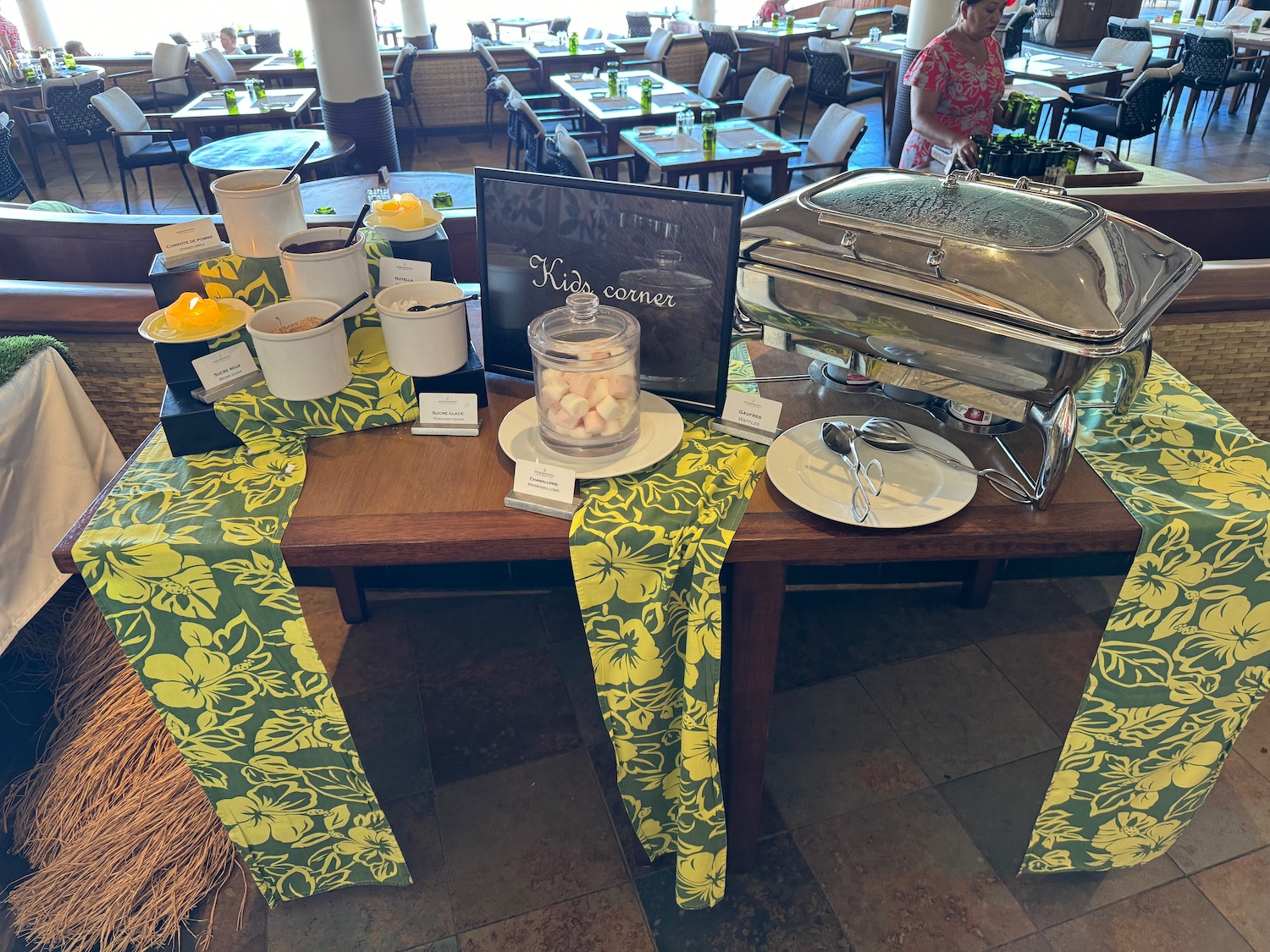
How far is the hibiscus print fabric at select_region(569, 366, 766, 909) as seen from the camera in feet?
2.77

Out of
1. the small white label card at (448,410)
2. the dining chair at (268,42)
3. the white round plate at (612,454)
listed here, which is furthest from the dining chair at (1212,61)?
the dining chair at (268,42)

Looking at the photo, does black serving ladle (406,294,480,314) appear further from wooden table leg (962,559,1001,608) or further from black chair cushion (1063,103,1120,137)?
black chair cushion (1063,103,1120,137)

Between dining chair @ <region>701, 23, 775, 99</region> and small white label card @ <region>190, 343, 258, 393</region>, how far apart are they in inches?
228

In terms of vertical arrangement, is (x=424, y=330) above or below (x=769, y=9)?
below

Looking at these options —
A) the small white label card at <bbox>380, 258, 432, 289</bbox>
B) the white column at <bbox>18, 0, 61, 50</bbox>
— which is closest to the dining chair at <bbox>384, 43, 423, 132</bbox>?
the white column at <bbox>18, 0, 61, 50</bbox>

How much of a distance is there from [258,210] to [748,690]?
0.86m

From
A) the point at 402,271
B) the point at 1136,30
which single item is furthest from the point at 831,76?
the point at 402,271

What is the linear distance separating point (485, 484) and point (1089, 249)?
0.67 meters

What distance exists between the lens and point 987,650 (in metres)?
1.55

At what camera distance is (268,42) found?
23.0ft

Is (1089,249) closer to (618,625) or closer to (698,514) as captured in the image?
(698,514)

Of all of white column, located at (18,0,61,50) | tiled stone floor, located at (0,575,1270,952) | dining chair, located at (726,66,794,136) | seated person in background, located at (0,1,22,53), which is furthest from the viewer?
white column, located at (18,0,61,50)

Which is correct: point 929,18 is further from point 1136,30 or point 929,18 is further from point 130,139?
point 130,139

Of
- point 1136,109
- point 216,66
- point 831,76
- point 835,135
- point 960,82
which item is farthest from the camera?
point 216,66
